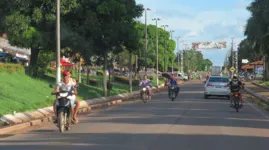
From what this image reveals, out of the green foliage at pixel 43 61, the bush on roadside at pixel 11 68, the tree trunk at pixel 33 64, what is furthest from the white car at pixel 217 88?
the bush on roadside at pixel 11 68

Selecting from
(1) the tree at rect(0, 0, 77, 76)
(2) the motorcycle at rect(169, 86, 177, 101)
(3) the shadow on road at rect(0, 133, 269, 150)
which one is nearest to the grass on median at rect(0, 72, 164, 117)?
(1) the tree at rect(0, 0, 77, 76)

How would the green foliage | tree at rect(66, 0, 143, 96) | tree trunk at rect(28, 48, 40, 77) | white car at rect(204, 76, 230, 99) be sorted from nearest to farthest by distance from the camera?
tree at rect(66, 0, 143, 96) < tree trunk at rect(28, 48, 40, 77) < white car at rect(204, 76, 230, 99) < the green foliage

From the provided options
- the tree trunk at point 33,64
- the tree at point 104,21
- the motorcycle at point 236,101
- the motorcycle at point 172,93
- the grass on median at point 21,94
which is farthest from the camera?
the tree trunk at point 33,64

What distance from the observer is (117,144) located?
38.1 feet

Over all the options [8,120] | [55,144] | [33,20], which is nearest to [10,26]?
[33,20]

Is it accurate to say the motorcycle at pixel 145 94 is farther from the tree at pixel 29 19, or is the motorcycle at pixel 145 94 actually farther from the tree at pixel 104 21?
the tree at pixel 29 19

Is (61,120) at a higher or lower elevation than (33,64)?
lower

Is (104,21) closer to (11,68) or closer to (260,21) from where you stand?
(11,68)

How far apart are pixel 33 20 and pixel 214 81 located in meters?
12.9

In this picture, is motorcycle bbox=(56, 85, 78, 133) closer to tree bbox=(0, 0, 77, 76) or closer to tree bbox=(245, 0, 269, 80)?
tree bbox=(0, 0, 77, 76)

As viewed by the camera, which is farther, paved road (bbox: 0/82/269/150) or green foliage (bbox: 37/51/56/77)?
green foliage (bbox: 37/51/56/77)

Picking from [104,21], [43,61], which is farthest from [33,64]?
[104,21]

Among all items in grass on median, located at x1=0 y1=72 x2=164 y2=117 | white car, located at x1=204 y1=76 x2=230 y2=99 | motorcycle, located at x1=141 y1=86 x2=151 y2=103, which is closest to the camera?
grass on median, located at x1=0 y1=72 x2=164 y2=117

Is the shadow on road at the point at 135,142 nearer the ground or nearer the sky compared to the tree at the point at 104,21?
nearer the ground
